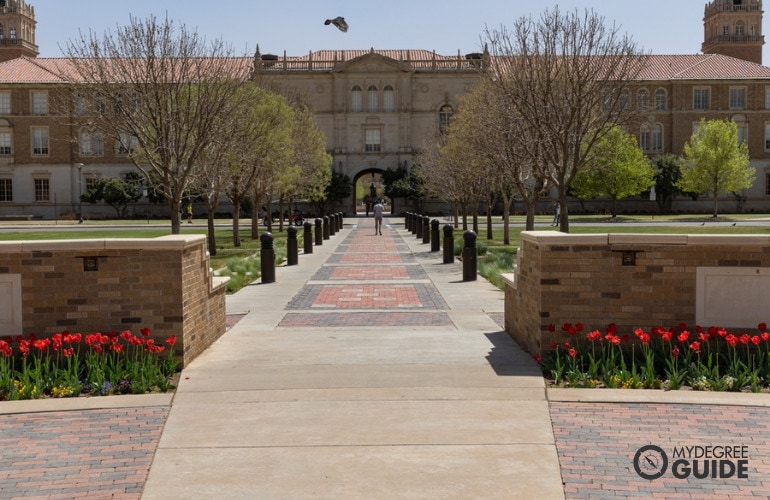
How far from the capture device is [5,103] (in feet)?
267

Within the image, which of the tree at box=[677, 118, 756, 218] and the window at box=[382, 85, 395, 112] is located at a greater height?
the window at box=[382, 85, 395, 112]

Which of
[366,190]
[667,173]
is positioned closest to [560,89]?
[667,173]

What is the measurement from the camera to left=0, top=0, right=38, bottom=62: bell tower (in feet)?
310

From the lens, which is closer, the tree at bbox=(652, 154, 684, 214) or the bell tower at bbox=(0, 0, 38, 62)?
the tree at bbox=(652, 154, 684, 214)

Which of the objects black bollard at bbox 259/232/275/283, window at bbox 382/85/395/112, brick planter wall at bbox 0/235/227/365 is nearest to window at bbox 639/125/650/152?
window at bbox 382/85/395/112

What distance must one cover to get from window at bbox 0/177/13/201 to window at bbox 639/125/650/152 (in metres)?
57.5

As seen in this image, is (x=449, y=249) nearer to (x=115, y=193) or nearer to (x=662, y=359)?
(x=662, y=359)

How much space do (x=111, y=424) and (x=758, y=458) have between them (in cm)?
439

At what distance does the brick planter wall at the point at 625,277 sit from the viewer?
27.9 ft

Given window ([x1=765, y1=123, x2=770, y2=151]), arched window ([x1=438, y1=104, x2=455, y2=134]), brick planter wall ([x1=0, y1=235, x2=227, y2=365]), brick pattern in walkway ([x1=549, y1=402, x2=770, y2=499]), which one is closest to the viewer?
brick pattern in walkway ([x1=549, y1=402, x2=770, y2=499])

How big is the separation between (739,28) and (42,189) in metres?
74.9

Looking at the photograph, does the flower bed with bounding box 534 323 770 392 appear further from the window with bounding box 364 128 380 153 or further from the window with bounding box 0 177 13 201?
the window with bounding box 0 177 13 201

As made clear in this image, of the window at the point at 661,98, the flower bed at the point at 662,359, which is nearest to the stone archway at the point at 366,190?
the window at the point at 661,98

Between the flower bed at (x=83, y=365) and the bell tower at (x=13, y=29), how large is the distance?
96260 mm
